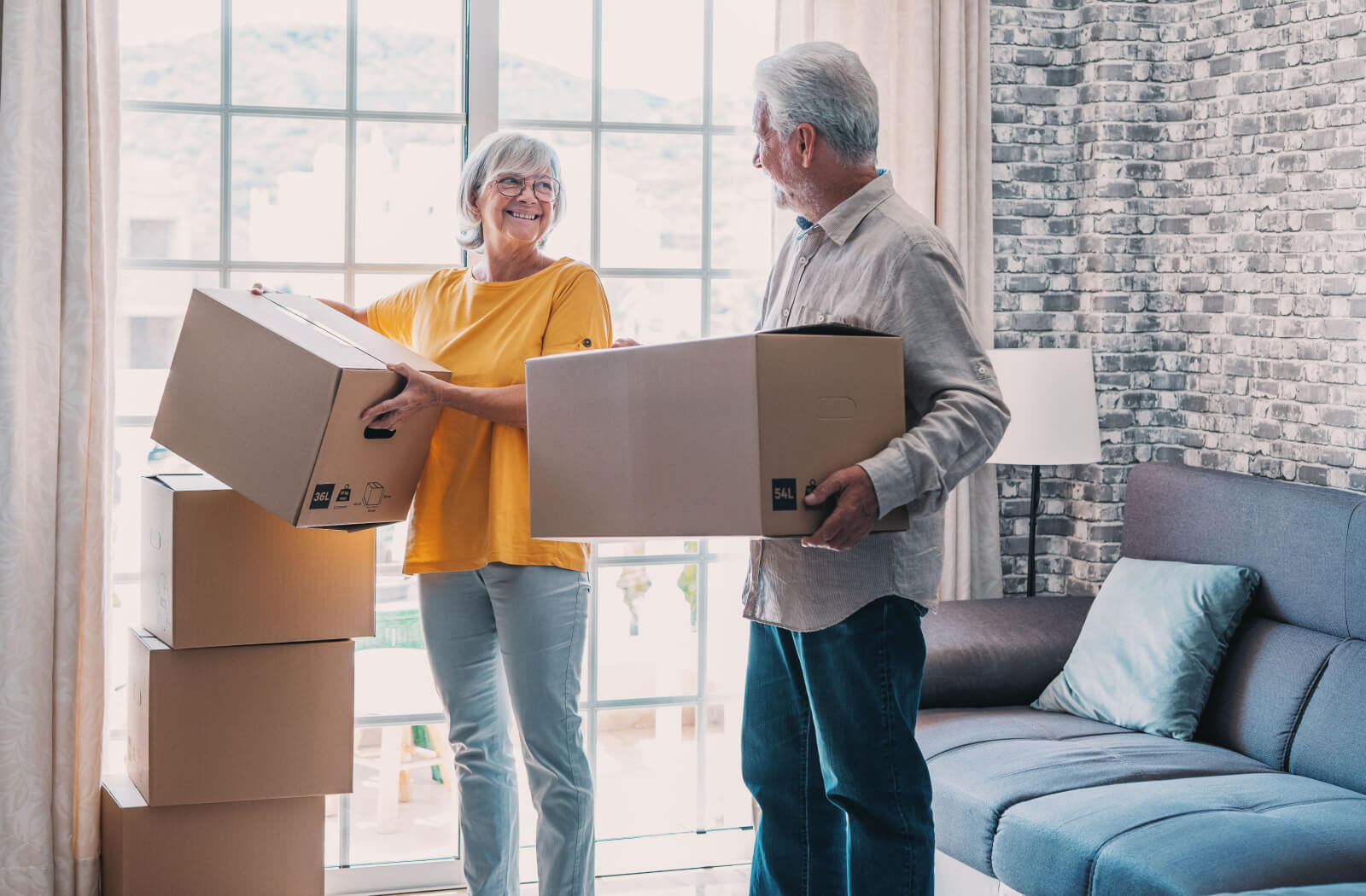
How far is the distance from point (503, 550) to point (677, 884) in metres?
1.26

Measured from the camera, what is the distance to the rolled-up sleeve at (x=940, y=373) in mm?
1504

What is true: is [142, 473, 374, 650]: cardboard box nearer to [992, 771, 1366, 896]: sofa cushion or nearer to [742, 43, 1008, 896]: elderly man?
[742, 43, 1008, 896]: elderly man

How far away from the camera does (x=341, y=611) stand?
2.33 metres

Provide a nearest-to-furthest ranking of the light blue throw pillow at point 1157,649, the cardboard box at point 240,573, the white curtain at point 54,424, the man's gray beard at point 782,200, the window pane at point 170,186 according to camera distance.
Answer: the man's gray beard at point 782,200 → the cardboard box at point 240,573 → the white curtain at point 54,424 → the light blue throw pillow at point 1157,649 → the window pane at point 170,186

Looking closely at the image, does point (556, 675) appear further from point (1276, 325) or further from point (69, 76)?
point (1276, 325)

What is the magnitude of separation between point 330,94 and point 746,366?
1.75 metres

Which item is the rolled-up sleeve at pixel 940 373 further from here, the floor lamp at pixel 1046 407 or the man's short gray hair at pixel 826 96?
the floor lamp at pixel 1046 407

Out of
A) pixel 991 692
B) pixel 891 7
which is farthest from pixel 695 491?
pixel 891 7

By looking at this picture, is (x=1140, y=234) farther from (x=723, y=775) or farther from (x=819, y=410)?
(x=819, y=410)

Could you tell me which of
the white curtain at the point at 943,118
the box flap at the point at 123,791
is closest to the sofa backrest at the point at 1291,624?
the white curtain at the point at 943,118

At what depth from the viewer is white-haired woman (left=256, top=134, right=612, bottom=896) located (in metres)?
2.09

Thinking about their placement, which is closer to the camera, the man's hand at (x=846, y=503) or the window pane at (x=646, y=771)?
the man's hand at (x=846, y=503)

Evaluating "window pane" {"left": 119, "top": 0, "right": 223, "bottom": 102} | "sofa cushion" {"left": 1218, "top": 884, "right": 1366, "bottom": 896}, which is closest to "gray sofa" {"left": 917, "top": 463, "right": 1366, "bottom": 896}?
"sofa cushion" {"left": 1218, "top": 884, "right": 1366, "bottom": 896}

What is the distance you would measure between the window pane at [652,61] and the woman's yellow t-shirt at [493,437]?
89 cm
